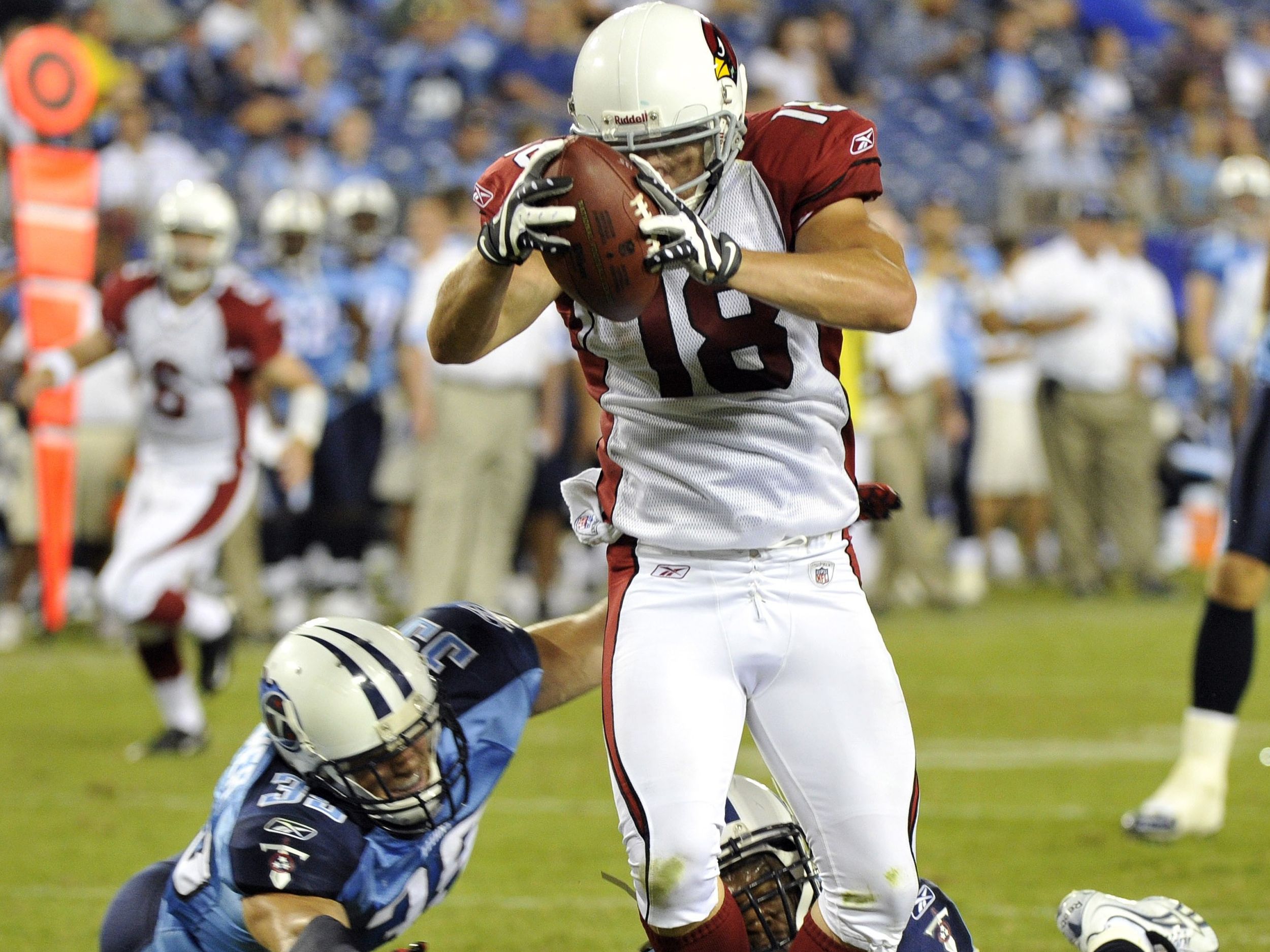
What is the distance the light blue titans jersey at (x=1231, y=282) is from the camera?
32.4 feet

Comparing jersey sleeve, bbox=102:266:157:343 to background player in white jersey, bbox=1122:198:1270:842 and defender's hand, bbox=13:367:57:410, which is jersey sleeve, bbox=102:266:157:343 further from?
background player in white jersey, bbox=1122:198:1270:842

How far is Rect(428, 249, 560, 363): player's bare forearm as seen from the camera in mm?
2699

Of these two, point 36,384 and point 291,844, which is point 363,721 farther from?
point 36,384

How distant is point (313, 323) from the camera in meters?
8.91

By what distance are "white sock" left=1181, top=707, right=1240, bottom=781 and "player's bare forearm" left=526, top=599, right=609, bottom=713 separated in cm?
193

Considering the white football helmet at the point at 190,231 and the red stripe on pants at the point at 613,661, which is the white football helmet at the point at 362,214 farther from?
the red stripe on pants at the point at 613,661

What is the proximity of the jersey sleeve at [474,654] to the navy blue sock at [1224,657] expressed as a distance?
81.7 inches

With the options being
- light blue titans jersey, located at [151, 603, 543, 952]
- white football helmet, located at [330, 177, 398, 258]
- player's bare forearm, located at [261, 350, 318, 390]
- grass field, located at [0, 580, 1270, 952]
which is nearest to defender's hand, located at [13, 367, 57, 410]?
player's bare forearm, located at [261, 350, 318, 390]

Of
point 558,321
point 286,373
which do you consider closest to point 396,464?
point 558,321

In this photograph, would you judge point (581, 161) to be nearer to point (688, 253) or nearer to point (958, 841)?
point (688, 253)

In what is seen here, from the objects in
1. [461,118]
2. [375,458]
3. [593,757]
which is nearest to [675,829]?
[593,757]

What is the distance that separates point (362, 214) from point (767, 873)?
666 cm

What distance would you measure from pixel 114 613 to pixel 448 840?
342 centimetres

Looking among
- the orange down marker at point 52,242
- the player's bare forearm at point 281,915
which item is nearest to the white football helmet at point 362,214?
the orange down marker at point 52,242
